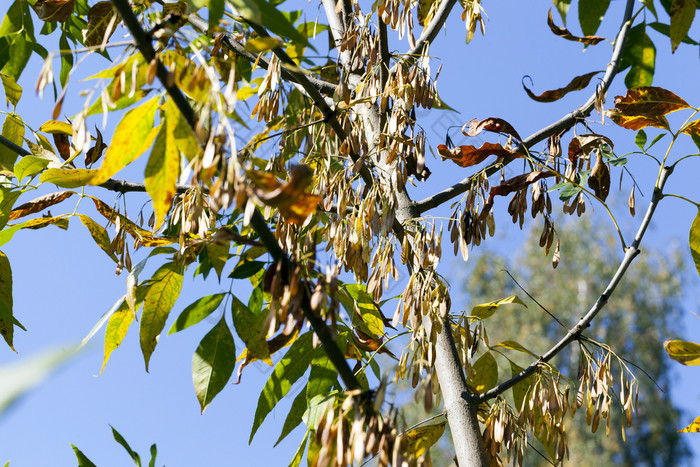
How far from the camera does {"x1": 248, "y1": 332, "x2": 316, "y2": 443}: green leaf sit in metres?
0.69

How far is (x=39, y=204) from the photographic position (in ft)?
2.56

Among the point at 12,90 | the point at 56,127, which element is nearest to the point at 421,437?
the point at 56,127

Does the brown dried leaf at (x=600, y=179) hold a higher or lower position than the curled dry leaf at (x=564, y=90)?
lower

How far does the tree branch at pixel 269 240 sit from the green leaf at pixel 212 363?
0.25 m

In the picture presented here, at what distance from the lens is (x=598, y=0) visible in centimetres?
62

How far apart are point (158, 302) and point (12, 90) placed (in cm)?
38

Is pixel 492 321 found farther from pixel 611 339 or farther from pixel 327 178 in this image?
pixel 327 178

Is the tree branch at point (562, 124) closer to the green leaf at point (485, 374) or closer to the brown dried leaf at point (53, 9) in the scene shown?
the green leaf at point (485, 374)

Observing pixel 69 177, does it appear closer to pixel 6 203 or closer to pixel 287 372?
pixel 6 203

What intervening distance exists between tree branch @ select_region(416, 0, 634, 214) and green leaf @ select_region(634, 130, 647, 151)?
0.22 feet

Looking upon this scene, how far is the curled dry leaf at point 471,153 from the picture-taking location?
2.37 ft

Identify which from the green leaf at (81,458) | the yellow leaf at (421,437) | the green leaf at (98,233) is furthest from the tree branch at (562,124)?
the green leaf at (81,458)

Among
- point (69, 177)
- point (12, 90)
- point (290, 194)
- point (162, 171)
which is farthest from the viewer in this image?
point (12, 90)

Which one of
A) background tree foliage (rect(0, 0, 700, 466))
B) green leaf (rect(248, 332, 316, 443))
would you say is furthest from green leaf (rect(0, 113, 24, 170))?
green leaf (rect(248, 332, 316, 443))
